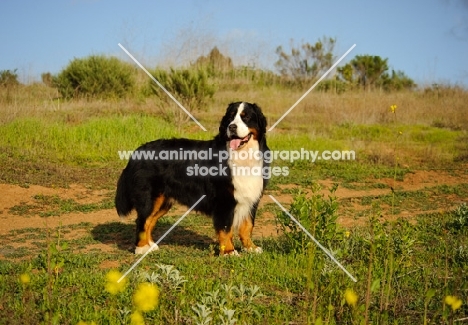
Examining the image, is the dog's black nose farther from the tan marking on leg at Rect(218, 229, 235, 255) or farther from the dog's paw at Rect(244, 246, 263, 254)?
the dog's paw at Rect(244, 246, 263, 254)

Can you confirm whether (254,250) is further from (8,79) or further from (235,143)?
(8,79)

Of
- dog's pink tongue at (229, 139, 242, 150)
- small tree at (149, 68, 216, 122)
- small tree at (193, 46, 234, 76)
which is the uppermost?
small tree at (193, 46, 234, 76)

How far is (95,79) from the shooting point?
20.4m

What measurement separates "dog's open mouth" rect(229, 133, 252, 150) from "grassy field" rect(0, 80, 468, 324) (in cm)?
87

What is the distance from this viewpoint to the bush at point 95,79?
800 inches

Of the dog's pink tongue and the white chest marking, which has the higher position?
the dog's pink tongue

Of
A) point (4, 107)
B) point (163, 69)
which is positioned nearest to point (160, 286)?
point (4, 107)

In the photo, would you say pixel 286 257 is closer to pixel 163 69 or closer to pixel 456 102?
pixel 163 69

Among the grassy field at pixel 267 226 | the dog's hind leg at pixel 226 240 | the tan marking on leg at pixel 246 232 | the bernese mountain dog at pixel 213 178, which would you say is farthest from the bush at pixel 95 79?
the dog's hind leg at pixel 226 240

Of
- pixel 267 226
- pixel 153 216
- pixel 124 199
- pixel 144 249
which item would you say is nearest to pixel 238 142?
pixel 153 216

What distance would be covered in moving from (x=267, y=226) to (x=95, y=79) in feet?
45.9

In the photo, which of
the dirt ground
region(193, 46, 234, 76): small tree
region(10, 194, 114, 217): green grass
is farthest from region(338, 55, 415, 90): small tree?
region(10, 194, 114, 217): green grass

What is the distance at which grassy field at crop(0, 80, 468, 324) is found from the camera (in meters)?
3.78

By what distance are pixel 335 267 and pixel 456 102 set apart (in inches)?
793
